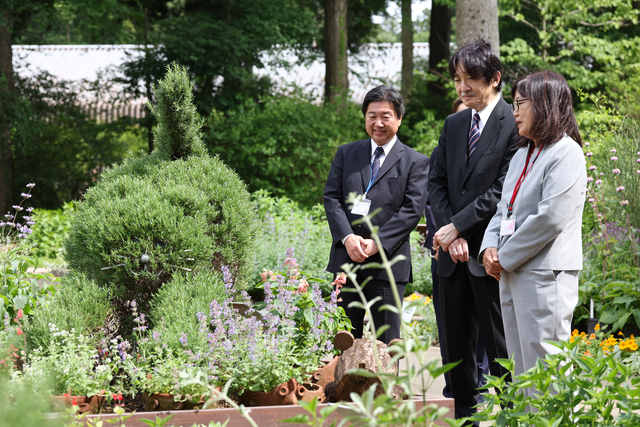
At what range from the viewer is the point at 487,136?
2.98 metres

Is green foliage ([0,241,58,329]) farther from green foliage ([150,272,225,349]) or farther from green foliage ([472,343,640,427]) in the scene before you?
green foliage ([472,343,640,427])

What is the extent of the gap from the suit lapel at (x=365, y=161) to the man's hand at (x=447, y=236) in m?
0.66

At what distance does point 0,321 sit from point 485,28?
663cm

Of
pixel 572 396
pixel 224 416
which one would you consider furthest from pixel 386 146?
pixel 572 396

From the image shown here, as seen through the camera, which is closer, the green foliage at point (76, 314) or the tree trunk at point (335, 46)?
the green foliage at point (76, 314)

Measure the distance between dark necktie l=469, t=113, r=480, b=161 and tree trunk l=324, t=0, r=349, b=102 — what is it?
359 inches

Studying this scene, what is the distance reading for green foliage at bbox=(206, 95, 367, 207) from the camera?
441 inches

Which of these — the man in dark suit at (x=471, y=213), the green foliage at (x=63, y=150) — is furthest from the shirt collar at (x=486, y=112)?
the green foliage at (x=63, y=150)

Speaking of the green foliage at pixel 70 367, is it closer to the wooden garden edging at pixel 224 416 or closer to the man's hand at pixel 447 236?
the wooden garden edging at pixel 224 416

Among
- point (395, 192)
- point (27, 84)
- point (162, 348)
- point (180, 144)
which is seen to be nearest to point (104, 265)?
point (162, 348)

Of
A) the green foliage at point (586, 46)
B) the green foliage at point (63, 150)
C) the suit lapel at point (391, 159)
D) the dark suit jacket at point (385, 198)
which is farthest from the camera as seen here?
the green foliage at point (63, 150)

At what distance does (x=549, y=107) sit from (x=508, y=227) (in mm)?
554

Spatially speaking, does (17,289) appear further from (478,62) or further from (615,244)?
(615,244)

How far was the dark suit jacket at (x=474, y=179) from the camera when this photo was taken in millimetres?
2891
